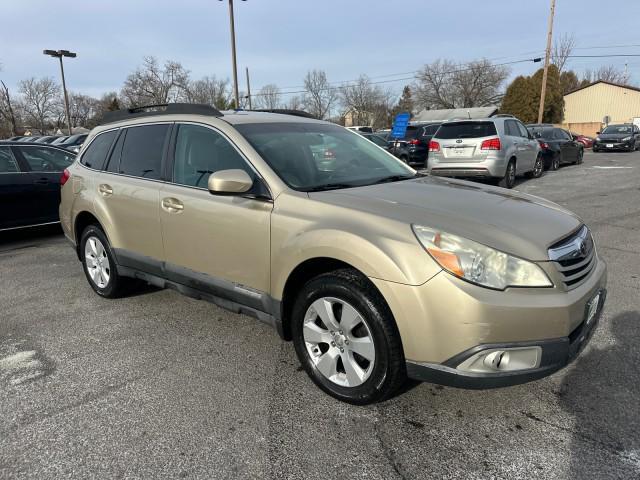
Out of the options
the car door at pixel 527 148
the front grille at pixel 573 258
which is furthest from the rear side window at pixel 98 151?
the car door at pixel 527 148

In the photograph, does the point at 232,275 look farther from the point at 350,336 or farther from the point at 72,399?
the point at 72,399

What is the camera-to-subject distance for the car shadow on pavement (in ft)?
7.43

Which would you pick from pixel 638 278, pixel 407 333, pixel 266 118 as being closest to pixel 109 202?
pixel 266 118

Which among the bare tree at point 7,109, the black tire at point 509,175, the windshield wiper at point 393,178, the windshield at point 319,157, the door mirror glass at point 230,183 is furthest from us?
the bare tree at point 7,109

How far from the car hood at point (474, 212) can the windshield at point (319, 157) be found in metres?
0.23

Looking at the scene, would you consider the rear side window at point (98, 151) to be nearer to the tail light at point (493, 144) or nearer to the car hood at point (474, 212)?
the car hood at point (474, 212)

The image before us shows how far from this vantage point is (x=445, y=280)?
2299 mm

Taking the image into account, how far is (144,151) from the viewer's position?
4.10m

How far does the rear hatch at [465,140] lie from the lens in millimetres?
10812

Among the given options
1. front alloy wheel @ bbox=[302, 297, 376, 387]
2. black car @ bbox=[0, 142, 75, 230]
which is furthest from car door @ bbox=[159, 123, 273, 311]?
black car @ bbox=[0, 142, 75, 230]

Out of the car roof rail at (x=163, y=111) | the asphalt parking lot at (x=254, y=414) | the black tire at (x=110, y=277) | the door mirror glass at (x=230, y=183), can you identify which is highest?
the car roof rail at (x=163, y=111)

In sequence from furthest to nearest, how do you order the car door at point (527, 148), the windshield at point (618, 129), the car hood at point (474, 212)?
the windshield at point (618, 129), the car door at point (527, 148), the car hood at point (474, 212)

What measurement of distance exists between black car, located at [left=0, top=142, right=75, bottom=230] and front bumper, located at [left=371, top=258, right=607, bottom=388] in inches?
264

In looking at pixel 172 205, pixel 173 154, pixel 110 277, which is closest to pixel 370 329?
pixel 172 205
